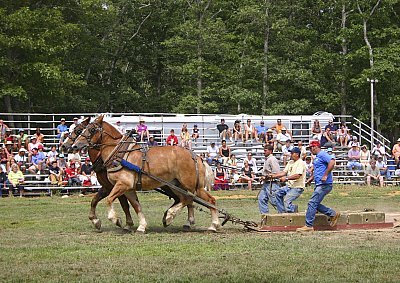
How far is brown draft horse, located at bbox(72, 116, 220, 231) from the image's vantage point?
54.4ft

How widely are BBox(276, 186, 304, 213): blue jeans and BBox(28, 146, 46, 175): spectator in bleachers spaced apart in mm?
14314

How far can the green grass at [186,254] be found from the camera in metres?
11.0

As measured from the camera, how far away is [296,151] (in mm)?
17750

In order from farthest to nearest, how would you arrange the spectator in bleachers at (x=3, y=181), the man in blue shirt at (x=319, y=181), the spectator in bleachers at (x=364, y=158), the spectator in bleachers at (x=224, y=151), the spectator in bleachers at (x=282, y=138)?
the spectator in bleachers at (x=364, y=158), the spectator in bleachers at (x=282, y=138), the spectator in bleachers at (x=224, y=151), the spectator in bleachers at (x=3, y=181), the man in blue shirt at (x=319, y=181)

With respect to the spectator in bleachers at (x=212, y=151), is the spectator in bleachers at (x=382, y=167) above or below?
below

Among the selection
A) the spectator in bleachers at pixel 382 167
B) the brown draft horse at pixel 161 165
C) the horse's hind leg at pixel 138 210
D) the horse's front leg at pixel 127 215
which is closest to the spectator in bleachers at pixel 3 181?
the horse's front leg at pixel 127 215

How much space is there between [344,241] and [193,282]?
486 centimetres

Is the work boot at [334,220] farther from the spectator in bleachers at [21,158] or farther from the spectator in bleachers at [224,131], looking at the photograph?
the spectator in bleachers at [224,131]

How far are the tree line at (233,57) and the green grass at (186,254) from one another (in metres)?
27.2

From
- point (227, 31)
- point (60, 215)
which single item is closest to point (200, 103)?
point (227, 31)

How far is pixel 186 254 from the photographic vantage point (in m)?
12.9

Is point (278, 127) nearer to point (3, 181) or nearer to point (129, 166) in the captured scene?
point (3, 181)

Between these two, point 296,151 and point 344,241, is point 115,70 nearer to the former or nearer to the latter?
point 296,151

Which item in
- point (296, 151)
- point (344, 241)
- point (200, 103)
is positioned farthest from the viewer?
point (200, 103)
